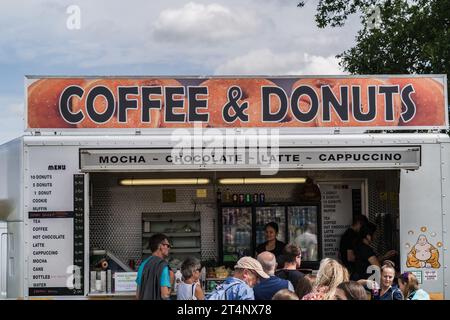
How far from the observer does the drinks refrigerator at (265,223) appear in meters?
10.3

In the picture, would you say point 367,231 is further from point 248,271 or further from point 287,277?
point 248,271

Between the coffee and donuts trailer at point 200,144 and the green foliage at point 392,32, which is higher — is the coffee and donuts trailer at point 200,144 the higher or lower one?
the lower one

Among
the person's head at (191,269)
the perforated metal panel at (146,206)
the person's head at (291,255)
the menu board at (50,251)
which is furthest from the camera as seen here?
the perforated metal panel at (146,206)

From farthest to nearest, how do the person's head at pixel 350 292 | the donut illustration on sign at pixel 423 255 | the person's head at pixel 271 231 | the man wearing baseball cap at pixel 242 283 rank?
the person's head at pixel 271 231, the donut illustration on sign at pixel 423 255, the man wearing baseball cap at pixel 242 283, the person's head at pixel 350 292

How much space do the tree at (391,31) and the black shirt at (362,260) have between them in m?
10.2

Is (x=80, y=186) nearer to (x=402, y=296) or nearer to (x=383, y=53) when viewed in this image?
(x=402, y=296)

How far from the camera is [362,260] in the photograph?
9203mm

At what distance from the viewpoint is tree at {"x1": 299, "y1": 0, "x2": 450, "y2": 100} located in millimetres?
19016

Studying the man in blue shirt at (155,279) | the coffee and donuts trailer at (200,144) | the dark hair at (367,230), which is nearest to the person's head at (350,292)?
the man in blue shirt at (155,279)

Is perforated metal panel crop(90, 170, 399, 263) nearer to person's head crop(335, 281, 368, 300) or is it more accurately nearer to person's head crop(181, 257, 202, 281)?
person's head crop(181, 257, 202, 281)

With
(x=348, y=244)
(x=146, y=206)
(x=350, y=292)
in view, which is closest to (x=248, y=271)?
(x=350, y=292)

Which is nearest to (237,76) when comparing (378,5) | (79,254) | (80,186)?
(80,186)

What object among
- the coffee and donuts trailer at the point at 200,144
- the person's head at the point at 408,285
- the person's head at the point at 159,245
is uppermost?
the coffee and donuts trailer at the point at 200,144

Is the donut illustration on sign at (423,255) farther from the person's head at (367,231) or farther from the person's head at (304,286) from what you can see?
the person's head at (304,286)
